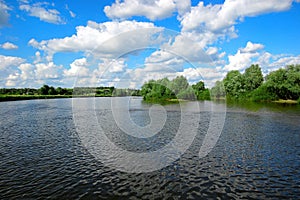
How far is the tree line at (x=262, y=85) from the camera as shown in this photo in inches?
3645

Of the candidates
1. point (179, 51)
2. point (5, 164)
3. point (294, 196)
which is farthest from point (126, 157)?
point (179, 51)

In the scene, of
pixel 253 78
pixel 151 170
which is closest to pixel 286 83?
pixel 253 78

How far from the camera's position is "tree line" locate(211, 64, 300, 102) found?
9259cm

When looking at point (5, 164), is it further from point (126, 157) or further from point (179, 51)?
point (179, 51)

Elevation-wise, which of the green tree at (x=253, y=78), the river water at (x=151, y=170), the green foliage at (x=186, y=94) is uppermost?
the green tree at (x=253, y=78)

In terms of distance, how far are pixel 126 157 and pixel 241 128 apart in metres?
20.5

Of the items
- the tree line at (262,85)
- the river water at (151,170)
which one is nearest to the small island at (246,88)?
the tree line at (262,85)

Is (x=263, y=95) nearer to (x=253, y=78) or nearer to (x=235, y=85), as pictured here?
(x=253, y=78)

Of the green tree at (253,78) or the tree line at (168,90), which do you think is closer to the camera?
the tree line at (168,90)

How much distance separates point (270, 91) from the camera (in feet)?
331

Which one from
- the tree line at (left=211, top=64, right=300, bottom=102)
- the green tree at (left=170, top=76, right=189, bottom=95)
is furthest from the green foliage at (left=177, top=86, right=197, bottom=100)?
the tree line at (left=211, top=64, right=300, bottom=102)

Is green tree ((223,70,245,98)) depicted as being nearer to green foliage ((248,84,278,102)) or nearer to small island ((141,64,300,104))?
small island ((141,64,300,104))

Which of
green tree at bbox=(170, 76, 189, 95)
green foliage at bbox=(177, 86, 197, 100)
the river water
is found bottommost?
the river water

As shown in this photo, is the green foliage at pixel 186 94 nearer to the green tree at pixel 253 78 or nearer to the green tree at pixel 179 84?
the green tree at pixel 179 84
